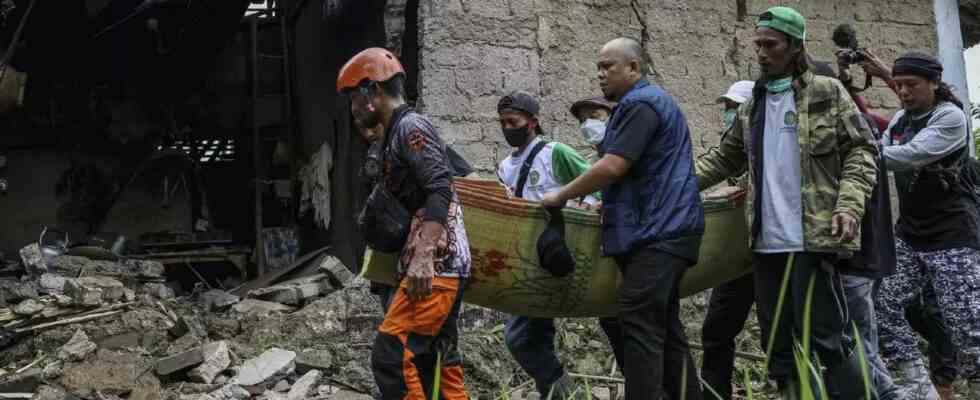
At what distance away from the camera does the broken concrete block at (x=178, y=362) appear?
19.0ft

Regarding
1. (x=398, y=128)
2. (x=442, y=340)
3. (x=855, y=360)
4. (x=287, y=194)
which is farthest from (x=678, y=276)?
(x=287, y=194)

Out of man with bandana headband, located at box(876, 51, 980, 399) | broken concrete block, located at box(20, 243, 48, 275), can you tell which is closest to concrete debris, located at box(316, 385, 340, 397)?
man with bandana headband, located at box(876, 51, 980, 399)

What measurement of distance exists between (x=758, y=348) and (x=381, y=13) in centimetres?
396

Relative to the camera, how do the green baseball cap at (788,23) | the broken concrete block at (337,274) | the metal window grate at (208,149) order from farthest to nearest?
the metal window grate at (208,149) → the broken concrete block at (337,274) → the green baseball cap at (788,23)

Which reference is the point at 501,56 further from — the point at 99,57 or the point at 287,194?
the point at 99,57

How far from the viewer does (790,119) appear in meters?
3.52

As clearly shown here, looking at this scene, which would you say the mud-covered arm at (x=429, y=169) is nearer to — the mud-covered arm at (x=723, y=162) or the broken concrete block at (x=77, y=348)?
the mud-covered arm at (x=723, y=162)

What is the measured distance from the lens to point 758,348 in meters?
6.29

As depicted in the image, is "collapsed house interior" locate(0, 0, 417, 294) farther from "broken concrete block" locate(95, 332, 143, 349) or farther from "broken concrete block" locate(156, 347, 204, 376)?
"broken concrete block" locate(156, 347, 204, 376)

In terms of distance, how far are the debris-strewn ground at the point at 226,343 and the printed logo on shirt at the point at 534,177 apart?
1.13m

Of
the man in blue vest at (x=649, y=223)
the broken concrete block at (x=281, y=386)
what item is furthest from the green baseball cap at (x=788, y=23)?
the broken concrete block at (x=281, y=386)

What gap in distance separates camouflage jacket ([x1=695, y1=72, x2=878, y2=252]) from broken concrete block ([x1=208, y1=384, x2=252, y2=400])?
3109 millimetres

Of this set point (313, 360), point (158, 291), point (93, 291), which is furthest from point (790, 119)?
point (158, 291)

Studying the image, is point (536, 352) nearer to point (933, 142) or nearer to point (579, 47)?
point (933, 142)
